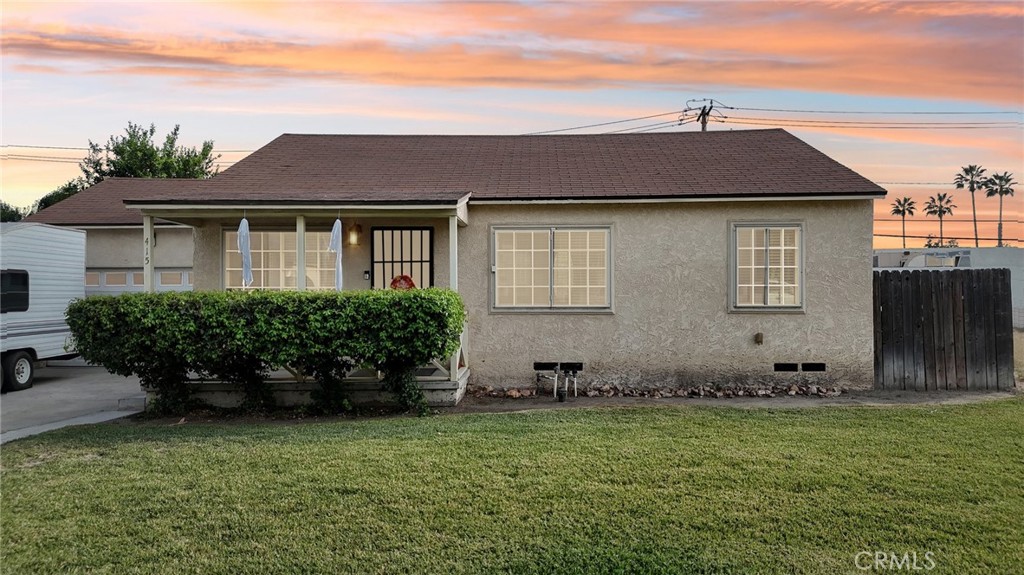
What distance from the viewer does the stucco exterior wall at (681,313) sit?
10297mm

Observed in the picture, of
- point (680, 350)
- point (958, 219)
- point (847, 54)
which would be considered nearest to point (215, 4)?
point (680, 350)

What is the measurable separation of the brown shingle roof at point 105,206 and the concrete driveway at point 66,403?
3.95m

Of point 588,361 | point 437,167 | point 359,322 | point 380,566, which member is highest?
point 437,167

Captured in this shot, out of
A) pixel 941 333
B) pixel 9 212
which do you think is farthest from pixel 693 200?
pixel 9 212

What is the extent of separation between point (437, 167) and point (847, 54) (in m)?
7.89

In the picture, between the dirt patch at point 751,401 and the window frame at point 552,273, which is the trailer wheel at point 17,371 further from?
the window frame at point 552,273

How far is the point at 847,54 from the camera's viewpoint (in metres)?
11.8

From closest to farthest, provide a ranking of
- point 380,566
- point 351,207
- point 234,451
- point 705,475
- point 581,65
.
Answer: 1. point 380,566
2. point 705,475
3. point 234,451
4. point 351,207
5. point 581,65

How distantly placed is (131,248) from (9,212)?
83.4 ft

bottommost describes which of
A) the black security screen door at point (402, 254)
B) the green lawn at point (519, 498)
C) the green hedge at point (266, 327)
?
the green lawn at point (519, 498)

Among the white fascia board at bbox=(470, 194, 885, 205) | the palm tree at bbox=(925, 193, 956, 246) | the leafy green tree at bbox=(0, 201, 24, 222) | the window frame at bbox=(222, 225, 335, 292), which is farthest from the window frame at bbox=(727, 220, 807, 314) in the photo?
the palm tree at bbox=(925, 193, 956, 246)

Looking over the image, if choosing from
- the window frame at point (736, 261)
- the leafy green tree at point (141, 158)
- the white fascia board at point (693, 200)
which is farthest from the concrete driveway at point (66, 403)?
the leafy green tree at point (141, 158)

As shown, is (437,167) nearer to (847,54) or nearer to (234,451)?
(234,451)

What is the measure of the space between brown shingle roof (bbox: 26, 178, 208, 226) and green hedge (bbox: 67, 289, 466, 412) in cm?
654
